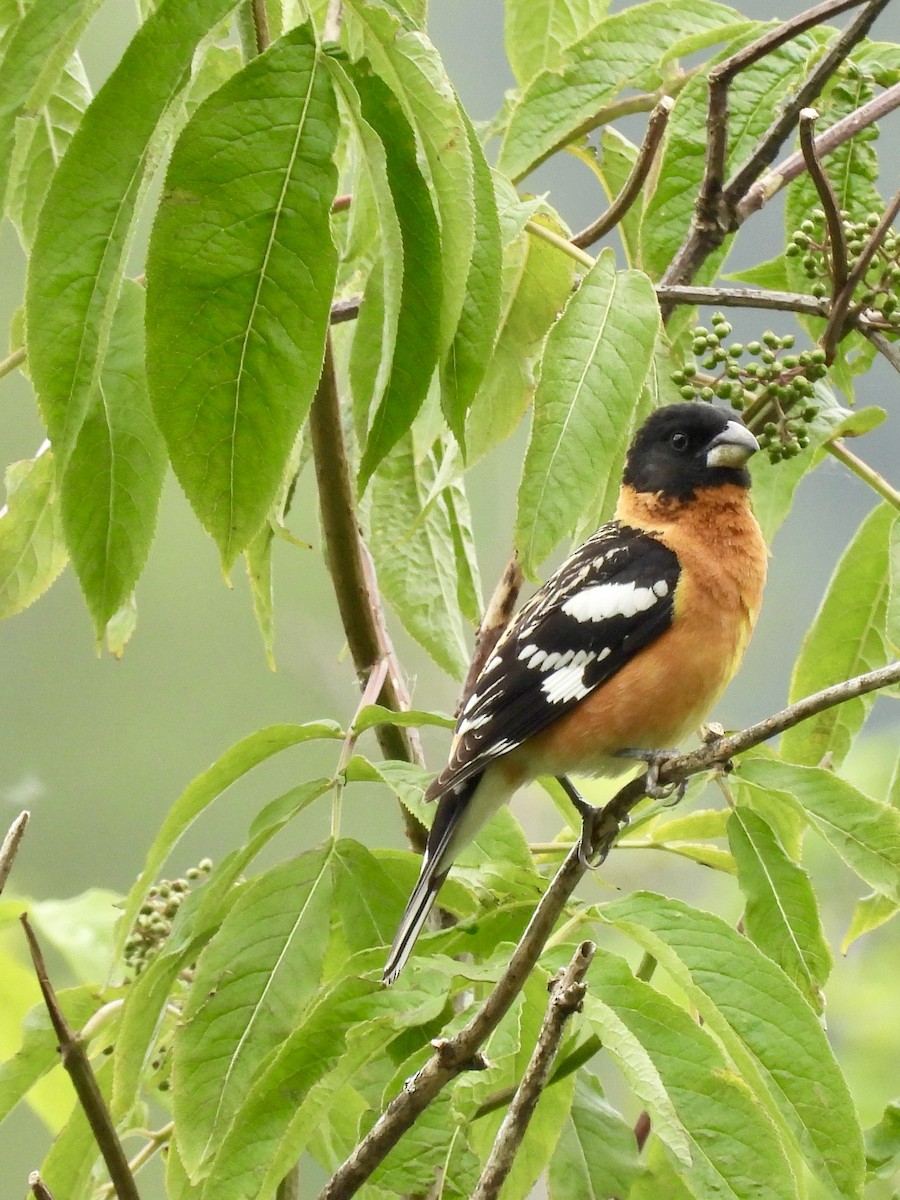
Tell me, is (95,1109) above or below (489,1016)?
below

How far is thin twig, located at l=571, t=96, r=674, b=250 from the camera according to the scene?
5.81 feet

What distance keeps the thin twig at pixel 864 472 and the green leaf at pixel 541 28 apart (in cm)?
71

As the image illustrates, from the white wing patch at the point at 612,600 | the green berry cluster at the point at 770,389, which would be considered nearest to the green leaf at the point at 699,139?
the green berry cluster at the point at 770,389

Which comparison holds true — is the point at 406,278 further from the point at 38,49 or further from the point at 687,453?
the point at 687,453

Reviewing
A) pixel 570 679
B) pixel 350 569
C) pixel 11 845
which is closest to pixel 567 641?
pixel 570 679

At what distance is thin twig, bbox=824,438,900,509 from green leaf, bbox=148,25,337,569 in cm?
84

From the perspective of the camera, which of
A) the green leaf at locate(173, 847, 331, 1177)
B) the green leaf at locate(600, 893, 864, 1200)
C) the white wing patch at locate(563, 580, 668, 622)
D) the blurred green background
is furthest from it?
the blurred green background

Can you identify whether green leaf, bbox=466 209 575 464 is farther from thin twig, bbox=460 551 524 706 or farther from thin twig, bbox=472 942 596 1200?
thin twig, bbox=472 942 596 1200

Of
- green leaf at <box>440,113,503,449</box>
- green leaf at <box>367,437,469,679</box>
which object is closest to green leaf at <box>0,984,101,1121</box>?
green leaf at <box>367,437,469,679</box>

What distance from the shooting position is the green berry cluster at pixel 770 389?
65.8 inches

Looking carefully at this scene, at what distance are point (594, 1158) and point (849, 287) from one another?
39.9 inches

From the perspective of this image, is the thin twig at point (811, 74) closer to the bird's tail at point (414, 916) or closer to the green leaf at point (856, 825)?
the green leaf at point (856, 825)

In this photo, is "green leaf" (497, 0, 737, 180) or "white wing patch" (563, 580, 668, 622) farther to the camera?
"white wing patch" (563, 580, 668, 622)

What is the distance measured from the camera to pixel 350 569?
1845mm
